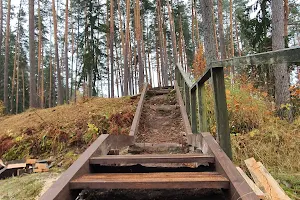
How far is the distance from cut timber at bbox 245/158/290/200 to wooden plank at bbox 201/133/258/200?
1.92 ft

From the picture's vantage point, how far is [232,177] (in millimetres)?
1684

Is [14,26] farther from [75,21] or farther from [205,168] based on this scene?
[205,168]

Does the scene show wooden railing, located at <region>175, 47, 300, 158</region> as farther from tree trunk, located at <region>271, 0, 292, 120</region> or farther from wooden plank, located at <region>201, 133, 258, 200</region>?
tree trunk, located at <region>271, 0, 292, 120</region>

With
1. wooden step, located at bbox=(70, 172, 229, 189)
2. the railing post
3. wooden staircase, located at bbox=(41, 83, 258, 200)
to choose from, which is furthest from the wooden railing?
wooden step, located at bbox=(70, 172, 229, 189)

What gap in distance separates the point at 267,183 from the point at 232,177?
843 millimetres

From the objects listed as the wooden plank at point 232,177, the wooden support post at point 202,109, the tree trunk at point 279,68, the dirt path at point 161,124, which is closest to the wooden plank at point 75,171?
the wooden plank at point 232,177

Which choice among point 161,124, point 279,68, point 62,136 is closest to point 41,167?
point 62,136

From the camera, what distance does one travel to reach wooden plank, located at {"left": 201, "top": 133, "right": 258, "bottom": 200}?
57.6 inches

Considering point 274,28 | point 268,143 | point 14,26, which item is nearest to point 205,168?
point 268,143

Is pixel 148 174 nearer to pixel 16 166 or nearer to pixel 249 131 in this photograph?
pixel 249 131

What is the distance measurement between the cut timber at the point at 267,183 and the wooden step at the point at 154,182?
67 cm

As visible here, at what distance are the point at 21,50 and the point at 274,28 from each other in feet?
96.8

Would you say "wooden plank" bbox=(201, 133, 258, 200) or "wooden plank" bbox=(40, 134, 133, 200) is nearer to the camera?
"wooden plank" bbox=(201, 133, 258, 200)

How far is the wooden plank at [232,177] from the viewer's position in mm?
1463
